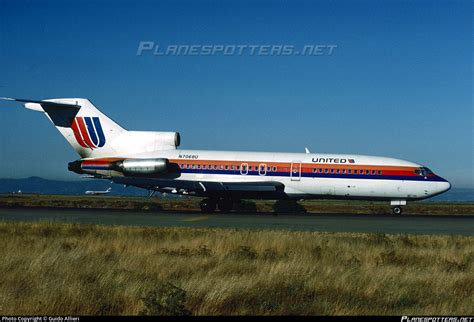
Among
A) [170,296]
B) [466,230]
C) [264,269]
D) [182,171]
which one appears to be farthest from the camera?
[182,171]

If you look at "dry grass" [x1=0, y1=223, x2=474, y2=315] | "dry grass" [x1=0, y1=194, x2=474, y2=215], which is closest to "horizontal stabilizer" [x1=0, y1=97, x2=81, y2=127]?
"dry grass" [x1=0, y1=194, x2=474, y2=215]

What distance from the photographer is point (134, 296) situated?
370 inches

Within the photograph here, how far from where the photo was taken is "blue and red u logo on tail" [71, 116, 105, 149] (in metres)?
37.2

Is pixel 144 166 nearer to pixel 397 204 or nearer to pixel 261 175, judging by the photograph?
pixel 261 175

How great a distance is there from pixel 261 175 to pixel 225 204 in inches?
119

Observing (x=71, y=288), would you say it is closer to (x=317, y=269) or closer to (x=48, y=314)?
(x=48, y=314)

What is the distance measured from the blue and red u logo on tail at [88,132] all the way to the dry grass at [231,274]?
19.0 m

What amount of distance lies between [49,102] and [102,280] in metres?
28.3

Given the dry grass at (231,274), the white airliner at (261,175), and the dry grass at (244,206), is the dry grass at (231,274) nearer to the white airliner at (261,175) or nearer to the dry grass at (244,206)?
the white airliner at (261,175)

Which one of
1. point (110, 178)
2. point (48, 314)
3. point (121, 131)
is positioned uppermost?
point (121, 131)

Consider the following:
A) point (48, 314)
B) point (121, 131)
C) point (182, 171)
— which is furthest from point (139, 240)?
point (121, 131)

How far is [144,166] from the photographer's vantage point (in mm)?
35094

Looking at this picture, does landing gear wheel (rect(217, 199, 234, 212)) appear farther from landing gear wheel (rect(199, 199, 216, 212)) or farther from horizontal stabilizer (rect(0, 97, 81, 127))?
horizontal stabilizer (rect(0, 97, 81, 127))

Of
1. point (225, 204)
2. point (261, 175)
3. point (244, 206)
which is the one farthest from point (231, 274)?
point (244, 206)
